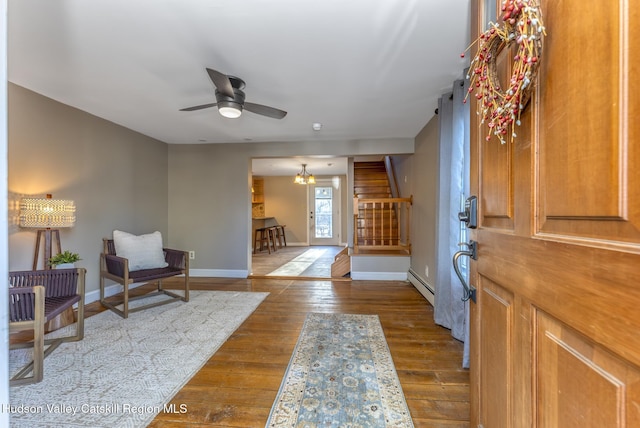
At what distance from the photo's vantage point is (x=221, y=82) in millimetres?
1926

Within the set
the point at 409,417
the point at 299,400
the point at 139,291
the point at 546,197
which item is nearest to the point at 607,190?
the point at 546,197

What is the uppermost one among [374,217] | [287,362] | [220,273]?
[374,217]

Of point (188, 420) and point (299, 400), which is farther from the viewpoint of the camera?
point (299, 400)

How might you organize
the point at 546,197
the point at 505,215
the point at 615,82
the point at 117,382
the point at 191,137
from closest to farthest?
1. the point at 615,82
2. the point at 546,197
3. the point at 505,215
4. the point at 117,382
5. the point at 191,137

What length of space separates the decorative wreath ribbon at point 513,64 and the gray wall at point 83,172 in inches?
142

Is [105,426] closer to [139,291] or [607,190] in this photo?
[607,190]

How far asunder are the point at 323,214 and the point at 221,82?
6.94 m

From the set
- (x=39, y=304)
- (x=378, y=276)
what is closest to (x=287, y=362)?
(x=39, y=304)

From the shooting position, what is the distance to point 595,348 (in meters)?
0.54

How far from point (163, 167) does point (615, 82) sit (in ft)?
16.6

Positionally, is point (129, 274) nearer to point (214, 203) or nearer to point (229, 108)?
point (214, 203)

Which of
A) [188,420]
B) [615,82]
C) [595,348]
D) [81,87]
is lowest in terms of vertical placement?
[188,420]

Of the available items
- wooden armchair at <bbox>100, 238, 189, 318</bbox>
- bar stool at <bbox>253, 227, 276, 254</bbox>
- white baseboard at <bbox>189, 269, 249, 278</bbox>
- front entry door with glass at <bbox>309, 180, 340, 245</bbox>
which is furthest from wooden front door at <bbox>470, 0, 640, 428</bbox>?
front entry door with glass at <bbox>309, 180, 340, 245</bbox>

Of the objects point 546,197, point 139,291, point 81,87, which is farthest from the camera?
point 139,291
